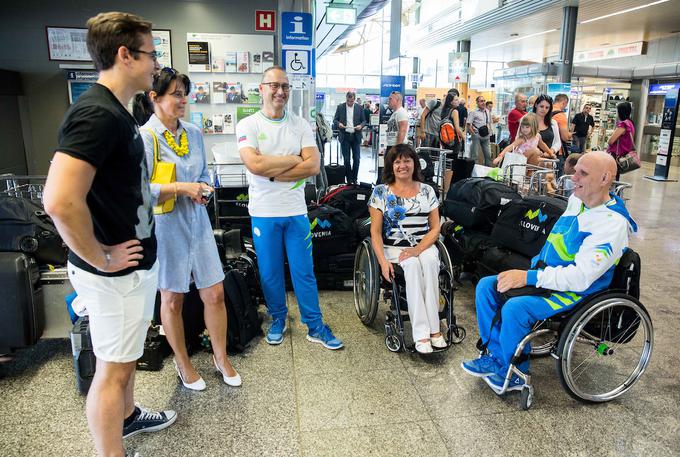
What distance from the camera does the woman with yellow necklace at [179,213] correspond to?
2135 mm

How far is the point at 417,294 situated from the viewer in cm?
271

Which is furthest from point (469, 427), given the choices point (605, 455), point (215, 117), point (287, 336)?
point (215, 117)

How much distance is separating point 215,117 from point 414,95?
585 inches

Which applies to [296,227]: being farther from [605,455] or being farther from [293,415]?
[605,455]

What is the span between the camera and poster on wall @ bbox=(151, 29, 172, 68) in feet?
16.1

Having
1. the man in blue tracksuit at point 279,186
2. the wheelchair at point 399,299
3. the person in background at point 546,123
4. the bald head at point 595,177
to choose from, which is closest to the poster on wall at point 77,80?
the man in blue tracksuit at point 279,186

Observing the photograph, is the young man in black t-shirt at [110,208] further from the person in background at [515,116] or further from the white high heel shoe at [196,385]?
the person in background at [515,116]

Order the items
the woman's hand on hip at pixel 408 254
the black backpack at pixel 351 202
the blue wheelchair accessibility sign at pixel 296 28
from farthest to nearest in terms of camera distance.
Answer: the blue wheelchair accessibility sign at pixel 296 28
the black backpack at pixel 351 202
the woman's hand on hip at pixel 408 254

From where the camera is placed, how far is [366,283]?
319 centimetres

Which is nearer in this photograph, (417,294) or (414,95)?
(417,294)

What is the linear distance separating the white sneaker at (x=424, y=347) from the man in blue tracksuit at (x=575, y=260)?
0.34 m

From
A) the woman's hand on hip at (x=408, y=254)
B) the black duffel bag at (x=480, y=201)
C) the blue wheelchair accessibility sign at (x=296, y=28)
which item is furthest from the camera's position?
the blue wheelchair accessibility sign at (x=296, y=28)

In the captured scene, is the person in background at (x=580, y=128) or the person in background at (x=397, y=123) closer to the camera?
the person in background at (x=397, y=123)

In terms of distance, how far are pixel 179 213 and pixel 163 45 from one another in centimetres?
347
